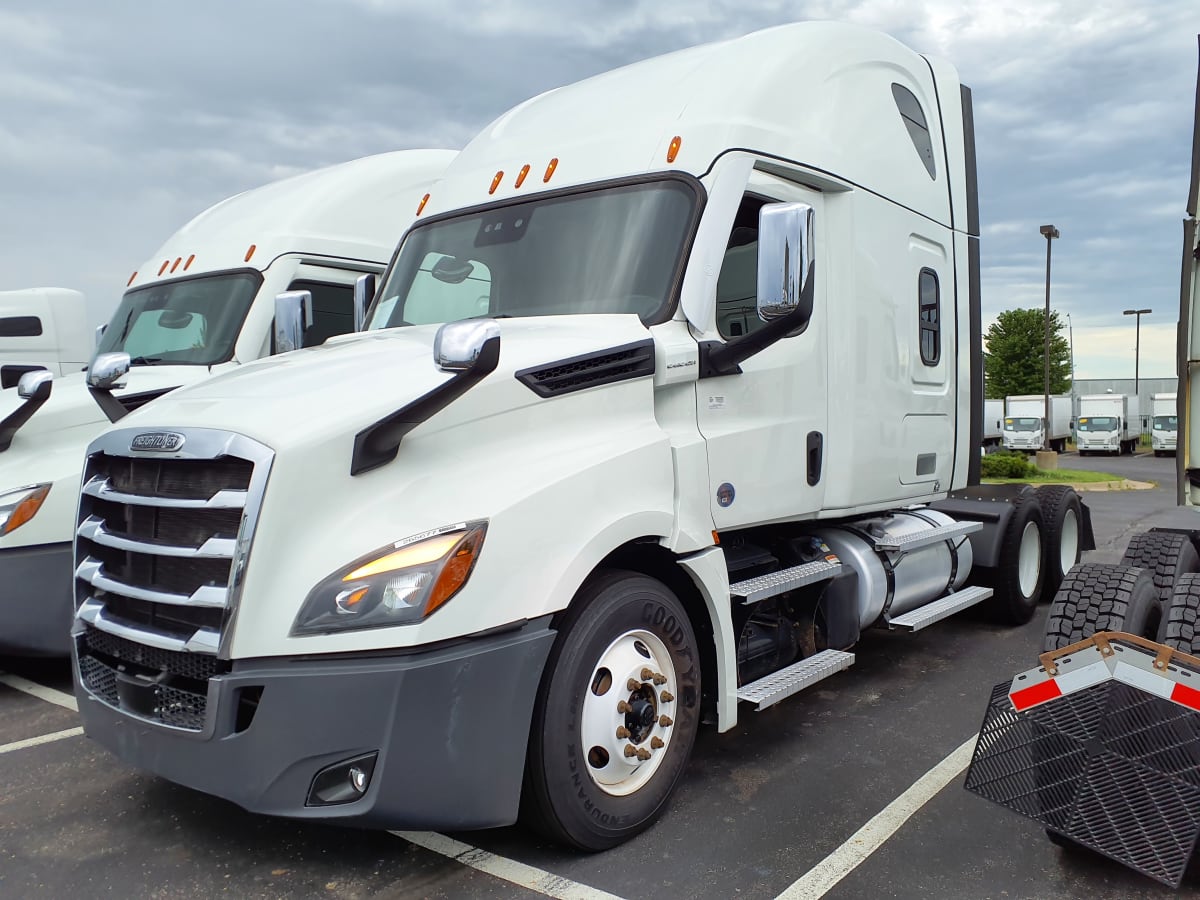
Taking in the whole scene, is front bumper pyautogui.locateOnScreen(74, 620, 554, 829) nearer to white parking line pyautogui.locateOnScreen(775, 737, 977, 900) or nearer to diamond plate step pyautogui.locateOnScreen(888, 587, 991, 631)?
white parking line pyautogui.locateOnScreen(775, 737, 977, 900)

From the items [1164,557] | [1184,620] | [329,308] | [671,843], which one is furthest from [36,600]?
[1164,557]

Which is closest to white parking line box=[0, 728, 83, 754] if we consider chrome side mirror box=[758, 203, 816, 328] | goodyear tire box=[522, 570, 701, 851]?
goodyear tire box=[522, 570, 701, 851]

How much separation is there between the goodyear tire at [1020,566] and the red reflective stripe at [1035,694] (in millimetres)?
4009

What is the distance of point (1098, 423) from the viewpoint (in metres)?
44.3

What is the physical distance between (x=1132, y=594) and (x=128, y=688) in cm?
390

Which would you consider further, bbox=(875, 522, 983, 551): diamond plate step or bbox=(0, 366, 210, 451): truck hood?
bbox=(0, 366, 210, 451): truck hood

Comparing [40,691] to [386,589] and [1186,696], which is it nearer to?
[386,589]

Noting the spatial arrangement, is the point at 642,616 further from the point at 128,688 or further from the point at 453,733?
the point at 128,688

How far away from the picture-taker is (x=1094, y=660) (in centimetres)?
318

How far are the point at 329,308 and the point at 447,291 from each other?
11.7 feet

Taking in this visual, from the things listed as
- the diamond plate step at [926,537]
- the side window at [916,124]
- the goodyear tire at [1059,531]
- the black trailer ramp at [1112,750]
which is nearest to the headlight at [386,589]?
the black trailer ramp at [1112,750]

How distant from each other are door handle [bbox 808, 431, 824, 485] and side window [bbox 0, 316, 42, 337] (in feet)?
31.8

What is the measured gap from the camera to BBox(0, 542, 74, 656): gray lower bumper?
5504 millimetres

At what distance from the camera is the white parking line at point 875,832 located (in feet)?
11.0
